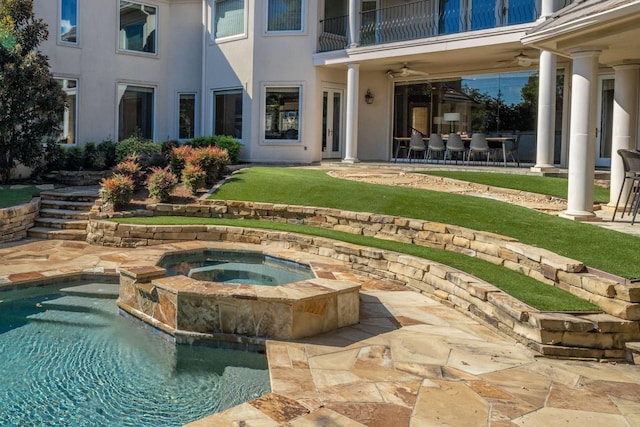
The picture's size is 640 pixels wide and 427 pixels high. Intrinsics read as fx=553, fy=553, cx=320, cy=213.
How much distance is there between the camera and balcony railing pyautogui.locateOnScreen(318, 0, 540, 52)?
1695 centimetres

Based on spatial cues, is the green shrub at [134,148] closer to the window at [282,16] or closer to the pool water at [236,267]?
the window at [282,16]

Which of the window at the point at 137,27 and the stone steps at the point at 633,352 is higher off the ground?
the window at the point at 137,27

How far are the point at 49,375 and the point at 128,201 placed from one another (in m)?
7.29

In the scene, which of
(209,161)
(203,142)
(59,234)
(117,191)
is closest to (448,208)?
(209,161)

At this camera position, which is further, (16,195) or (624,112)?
(16,195)

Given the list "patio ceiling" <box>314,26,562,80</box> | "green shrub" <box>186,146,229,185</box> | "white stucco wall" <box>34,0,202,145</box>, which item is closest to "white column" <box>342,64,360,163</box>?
"patio ceiling" <box>314,26,562,80</box>

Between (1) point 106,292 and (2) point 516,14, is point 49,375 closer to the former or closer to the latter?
(1) point 106,292

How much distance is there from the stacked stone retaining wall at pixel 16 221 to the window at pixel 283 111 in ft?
28.9

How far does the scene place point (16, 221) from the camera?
33.6 feet

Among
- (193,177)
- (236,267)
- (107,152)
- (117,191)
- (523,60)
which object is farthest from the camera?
(107,152)

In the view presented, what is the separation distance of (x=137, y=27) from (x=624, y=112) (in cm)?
1513

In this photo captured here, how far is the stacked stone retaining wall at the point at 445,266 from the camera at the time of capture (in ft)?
15.9

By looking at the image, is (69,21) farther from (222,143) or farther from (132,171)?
(132,171)

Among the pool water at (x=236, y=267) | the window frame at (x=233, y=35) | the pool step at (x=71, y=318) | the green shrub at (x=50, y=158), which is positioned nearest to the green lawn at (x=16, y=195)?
the green shrub at (x=50, y=158)
